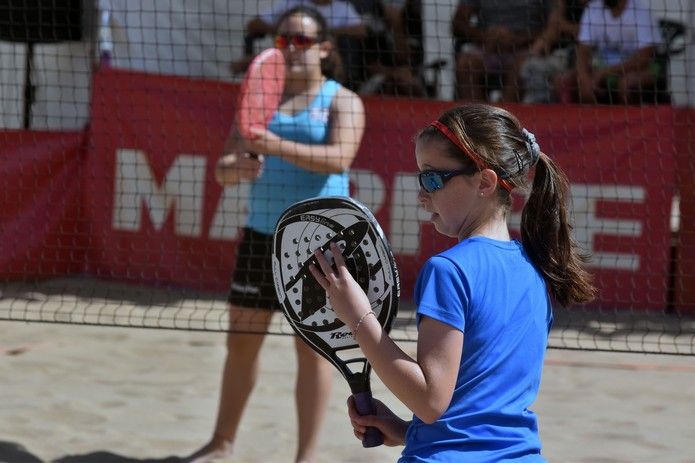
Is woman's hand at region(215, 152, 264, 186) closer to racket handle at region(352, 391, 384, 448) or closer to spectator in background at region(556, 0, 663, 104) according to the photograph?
racket handle at region(352, 391, 384, 448)

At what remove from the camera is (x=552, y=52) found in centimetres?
816

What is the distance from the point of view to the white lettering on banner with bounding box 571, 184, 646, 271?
Answer: 7.34m

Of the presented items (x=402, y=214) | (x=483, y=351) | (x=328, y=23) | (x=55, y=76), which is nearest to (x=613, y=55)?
(x=402, y=214)

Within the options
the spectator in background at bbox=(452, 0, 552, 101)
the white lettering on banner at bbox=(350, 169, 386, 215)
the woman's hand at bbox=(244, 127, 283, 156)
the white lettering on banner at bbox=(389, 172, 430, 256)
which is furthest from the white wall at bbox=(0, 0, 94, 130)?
the woman's hand at bbox=(244, 127, 283, 156)

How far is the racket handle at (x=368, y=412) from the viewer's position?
92.7 inches

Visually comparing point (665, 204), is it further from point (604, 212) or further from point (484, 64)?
point (484, 64)

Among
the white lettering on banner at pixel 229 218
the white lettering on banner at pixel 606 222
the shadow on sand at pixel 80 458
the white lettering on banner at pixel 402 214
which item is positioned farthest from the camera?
the white lettering on banner at pixel 229 218

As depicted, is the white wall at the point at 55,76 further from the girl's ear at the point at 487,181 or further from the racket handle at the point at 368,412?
the girl's ear at the point at 487,181

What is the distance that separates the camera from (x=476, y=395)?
7.18 ft

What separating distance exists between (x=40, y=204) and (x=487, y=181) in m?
6.23

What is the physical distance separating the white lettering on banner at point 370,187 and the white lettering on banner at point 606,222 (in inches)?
49.8

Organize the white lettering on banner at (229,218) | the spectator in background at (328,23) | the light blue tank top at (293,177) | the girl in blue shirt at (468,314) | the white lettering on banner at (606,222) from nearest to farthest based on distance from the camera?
the girl in blue shirt at (468,314), the light blue tank top at (293,177), the white lettering on banner at (606,222), the white lettering on banner at (229,218), the spectator in background at (328,23)

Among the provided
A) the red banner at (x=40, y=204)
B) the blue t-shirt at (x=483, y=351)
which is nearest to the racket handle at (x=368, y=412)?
the blue t-shirt at (x=483, y=351)

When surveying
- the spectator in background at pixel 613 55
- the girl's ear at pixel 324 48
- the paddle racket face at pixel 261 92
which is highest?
the spectator in background at pixel 613 55
